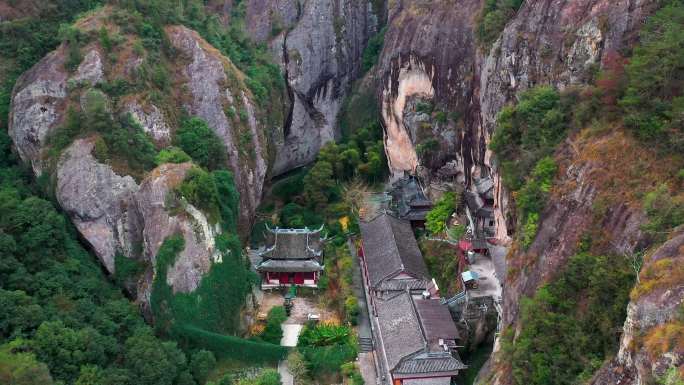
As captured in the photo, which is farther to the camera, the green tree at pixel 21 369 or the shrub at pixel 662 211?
the green tree at pixel 21 369

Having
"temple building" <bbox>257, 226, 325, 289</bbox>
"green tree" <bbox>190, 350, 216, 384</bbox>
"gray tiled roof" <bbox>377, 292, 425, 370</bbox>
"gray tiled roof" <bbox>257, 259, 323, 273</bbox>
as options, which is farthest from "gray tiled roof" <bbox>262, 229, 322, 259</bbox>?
"green tree" <bbox>190, 350, 216, 384</bbox>

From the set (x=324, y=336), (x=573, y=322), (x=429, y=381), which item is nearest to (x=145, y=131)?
(x=324, y=336)

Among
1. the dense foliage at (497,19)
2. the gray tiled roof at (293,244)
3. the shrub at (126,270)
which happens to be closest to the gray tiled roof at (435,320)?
the gray tiled roof at (293,244)

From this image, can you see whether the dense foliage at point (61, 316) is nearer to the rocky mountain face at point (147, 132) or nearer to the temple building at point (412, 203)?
the rocky mountain face at point (147, 132)

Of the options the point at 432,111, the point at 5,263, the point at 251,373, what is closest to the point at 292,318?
the point at 251,373

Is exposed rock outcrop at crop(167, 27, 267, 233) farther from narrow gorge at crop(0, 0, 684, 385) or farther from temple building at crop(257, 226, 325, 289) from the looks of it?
temple building at crop(257, 226, 325, 289)

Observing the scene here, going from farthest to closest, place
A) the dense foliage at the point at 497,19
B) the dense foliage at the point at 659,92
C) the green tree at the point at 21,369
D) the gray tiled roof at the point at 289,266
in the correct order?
the gray tiled roof at the point at 289,266
the dense foliage at the point at 497,19
the green tree at the point at 21,369
the dense foliage at the point at 659,92
